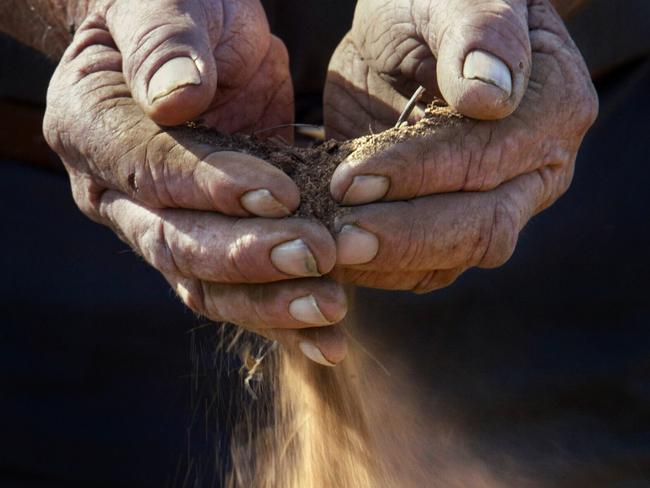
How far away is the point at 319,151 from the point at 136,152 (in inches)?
8.9

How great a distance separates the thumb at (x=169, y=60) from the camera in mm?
1293

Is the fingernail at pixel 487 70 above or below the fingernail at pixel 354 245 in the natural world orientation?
above

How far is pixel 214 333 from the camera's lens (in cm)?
212

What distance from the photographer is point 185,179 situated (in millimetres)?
1292

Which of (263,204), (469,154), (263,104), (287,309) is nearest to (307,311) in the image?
(287,309)

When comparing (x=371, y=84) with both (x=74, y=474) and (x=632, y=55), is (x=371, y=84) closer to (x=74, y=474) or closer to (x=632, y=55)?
(x=632, y=55)

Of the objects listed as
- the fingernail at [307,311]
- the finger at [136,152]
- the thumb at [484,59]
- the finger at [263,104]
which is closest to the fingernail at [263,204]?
the finger at [136,152]

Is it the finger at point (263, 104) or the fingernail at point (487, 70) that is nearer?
the fingernail at point (487, 70)

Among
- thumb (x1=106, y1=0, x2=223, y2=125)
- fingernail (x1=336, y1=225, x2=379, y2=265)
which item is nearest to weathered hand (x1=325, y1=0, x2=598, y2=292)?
fingernail (x1=336, y1=225, x2=379, y2=265)

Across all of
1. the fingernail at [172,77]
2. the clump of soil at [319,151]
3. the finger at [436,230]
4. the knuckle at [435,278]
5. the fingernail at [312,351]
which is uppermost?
the fingernail at [172,77]

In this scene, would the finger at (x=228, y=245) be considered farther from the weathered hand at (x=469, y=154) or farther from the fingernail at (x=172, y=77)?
the fingernail at (x=172, y=77)

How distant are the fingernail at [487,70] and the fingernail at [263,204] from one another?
0.27 m

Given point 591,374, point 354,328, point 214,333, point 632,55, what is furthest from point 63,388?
point 632,55

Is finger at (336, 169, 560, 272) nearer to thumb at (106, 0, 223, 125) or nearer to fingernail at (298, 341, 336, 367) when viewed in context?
fingernail at (298, 341, 336, 367)
